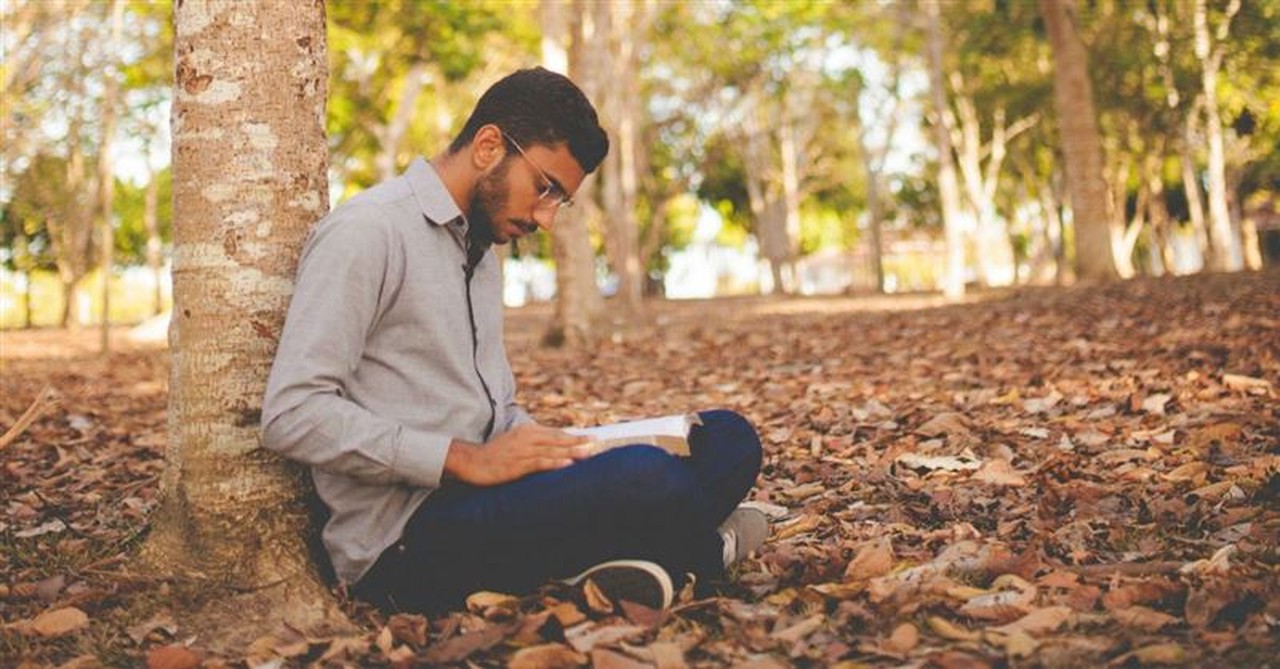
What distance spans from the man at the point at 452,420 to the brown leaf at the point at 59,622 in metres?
0.67

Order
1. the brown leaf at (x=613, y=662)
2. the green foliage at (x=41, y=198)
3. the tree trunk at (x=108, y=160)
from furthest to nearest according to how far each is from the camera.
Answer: the green foliage at (x=41, y=198)
the tree trunk at (x=108, y=160)
the brown leaf at (x=613, y=662)

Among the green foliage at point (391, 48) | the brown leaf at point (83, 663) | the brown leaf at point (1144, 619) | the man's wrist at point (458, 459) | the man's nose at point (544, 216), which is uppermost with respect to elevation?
the green foliage at point (391, 48)

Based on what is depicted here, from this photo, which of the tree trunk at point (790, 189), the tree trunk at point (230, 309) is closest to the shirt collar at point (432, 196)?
the tree trunk at point (230, 309)

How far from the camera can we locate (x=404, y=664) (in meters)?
2.73

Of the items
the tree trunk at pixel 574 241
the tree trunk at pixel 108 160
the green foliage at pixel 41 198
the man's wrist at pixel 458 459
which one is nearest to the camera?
the man's wrist at pixel 458 459

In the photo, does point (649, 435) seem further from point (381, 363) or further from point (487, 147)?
point (487, 147)

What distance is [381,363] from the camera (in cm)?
298

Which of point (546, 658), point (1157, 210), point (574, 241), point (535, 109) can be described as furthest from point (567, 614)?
point (1157, 210)

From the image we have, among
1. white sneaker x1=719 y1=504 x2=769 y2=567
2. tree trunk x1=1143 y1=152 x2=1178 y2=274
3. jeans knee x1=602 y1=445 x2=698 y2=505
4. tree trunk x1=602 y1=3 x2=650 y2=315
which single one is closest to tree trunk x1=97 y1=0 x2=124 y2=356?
tree trunk x1=602 y1=3 x2=650 y2=315

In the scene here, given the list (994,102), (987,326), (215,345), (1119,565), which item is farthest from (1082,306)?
(994,102)

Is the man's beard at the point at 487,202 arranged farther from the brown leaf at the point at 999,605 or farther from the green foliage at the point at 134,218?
the green foliage at the point at 134,218

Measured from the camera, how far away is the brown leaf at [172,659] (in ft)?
9.03

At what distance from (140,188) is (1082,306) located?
150 ft

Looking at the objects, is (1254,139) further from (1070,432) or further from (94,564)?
(94,564)
